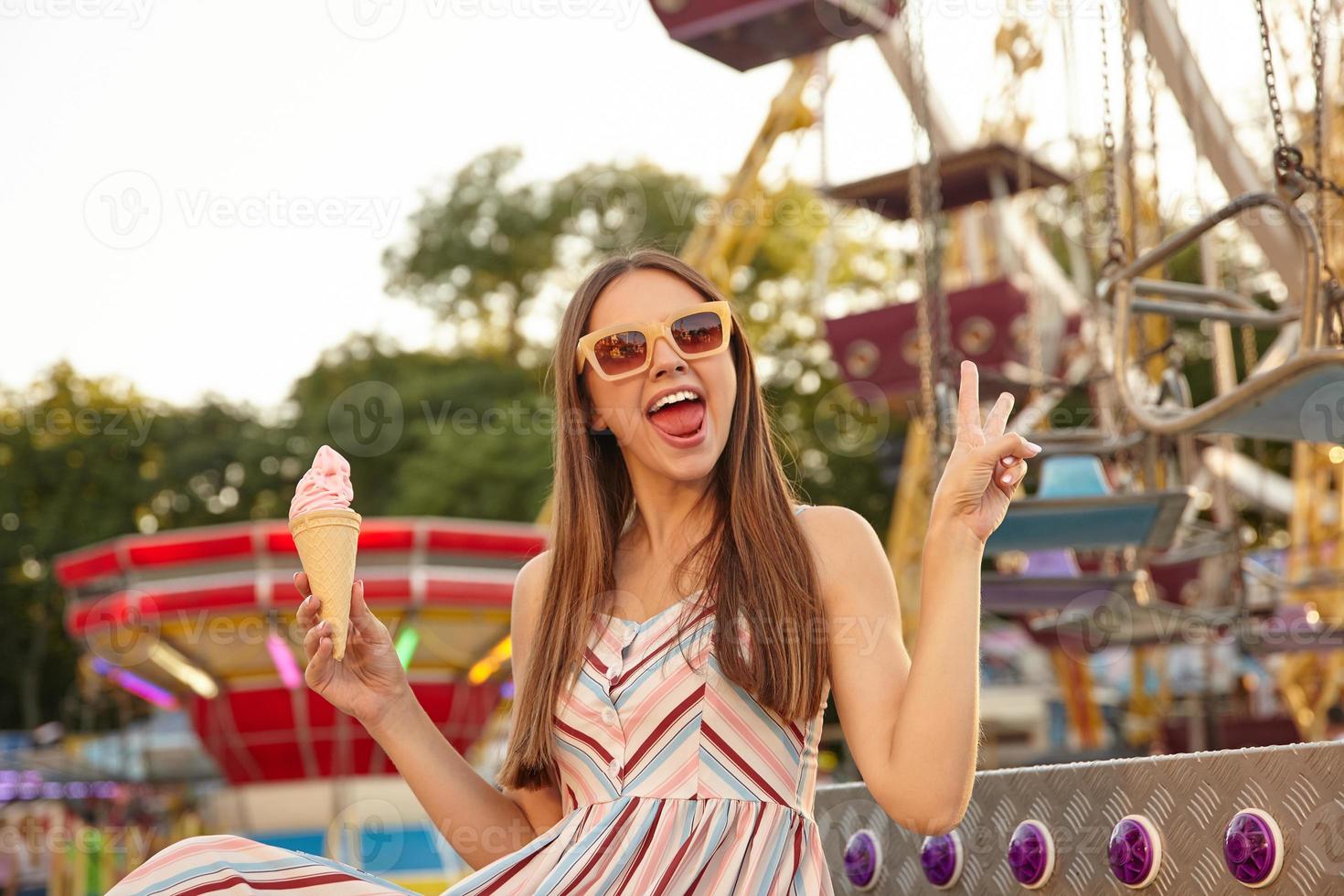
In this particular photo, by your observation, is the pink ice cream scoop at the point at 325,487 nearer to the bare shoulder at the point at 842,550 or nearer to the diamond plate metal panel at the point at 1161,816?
the bare shoulder at the point at 842,550

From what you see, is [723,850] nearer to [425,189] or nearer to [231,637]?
[231,637]

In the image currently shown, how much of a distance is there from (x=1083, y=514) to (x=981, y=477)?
382 cm

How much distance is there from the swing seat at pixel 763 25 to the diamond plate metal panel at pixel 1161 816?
6541 millimetres

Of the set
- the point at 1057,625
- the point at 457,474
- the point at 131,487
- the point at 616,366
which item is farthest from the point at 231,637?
the point at 131,487

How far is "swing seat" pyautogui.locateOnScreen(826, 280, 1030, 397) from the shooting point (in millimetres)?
12531

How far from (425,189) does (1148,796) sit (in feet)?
123

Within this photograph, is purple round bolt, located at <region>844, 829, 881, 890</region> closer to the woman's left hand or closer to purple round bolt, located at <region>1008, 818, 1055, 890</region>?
purple round bolt, located at <region>1008, 818, 1055, 890</region>

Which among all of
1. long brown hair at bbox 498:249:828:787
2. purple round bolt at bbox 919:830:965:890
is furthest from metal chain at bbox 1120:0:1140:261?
purple round bolt at bbox 919:830:965:890

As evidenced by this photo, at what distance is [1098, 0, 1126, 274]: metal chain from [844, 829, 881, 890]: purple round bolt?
96.7 inches

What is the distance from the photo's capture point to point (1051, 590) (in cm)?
800

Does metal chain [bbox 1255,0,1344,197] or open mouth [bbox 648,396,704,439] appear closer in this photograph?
open mouth [bbox 648,396,704,439]

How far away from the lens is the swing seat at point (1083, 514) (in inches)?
224
